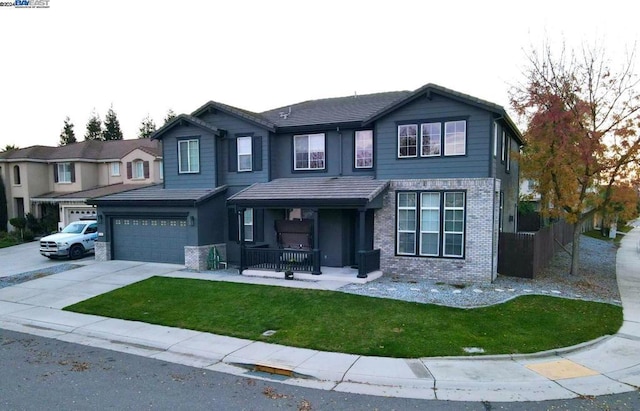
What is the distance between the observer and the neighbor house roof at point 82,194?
28.7 metres

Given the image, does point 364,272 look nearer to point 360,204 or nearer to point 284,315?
point 360,204

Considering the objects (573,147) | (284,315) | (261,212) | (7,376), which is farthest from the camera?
(261,212)

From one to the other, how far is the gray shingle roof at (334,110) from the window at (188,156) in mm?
3819

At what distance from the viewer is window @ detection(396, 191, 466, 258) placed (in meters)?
15.0

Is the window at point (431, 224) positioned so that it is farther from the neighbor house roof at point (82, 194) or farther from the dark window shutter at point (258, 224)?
the neighbor house roof at point (82, 194)

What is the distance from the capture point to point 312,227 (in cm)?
1664

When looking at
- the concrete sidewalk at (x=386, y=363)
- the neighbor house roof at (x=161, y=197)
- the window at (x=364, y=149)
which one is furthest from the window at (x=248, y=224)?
the concrete sidewalk at (x=386, y=363)

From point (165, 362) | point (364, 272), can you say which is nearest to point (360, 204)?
point (364, 272)

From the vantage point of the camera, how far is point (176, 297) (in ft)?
43.5

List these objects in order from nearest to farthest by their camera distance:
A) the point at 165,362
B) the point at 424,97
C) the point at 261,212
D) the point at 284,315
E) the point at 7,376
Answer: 1. the point at 7,376
2. the point at 165,362
3. the point at 284,315
4. the point at 424,97
5. the point at 261,212

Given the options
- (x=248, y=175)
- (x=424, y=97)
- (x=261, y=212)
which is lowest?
(x=261, y=212)

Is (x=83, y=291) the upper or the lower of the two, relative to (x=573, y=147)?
lower

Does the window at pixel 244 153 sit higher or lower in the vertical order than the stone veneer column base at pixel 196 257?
higher

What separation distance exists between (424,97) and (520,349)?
9.60 metres
